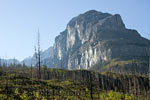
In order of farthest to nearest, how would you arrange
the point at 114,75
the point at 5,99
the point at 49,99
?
the point at 114,75 → the point at 49,99 → the point at 5,99

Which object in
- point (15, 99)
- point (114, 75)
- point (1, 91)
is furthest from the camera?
point (114, 75)

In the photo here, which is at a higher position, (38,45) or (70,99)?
(38,45)

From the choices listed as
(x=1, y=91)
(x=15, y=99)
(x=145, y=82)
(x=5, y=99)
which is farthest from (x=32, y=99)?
(x=145, y=82)

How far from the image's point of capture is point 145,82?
139 meters

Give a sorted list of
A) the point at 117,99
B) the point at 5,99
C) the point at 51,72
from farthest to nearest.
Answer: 1. the point at 51,72
2. the point at 117,99
3. the point at 5,99

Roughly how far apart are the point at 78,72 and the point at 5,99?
135 m

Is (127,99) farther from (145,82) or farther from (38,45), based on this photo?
(145,82)

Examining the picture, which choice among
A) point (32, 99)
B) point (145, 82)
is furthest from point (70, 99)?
point (145, 82)

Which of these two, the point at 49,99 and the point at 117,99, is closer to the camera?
the point at 49,99

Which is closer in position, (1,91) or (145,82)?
(1,91)

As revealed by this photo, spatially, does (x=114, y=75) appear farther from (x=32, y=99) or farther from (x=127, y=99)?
(x=32, y=99)

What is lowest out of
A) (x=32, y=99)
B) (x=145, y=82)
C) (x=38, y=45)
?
(x=145, y=82)

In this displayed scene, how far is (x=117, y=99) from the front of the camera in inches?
1641

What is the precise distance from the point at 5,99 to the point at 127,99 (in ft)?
92.2
